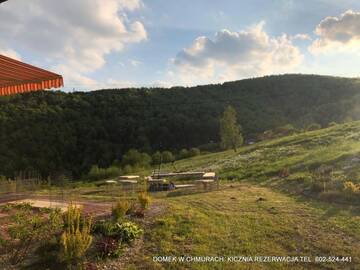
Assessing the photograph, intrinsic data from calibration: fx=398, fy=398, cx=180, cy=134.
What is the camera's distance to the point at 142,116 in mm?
71125

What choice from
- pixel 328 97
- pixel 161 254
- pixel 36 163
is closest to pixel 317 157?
pixel 161 254

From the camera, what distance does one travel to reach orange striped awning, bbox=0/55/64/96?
7.10 m

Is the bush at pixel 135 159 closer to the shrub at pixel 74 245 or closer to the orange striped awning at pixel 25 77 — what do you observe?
the orange striped awning at pixel 25 77

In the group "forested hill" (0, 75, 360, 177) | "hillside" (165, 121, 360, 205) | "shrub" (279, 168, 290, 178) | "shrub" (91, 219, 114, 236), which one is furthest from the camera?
"forested hill" (0, 75, 360, 177)

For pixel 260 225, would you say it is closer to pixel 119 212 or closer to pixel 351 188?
pixel 119 212

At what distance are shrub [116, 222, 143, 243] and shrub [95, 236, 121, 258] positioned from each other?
0.35 meters

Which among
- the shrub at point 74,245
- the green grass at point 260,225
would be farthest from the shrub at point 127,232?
the shrub at point 74,245

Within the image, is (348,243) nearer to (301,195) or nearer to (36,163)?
(301,195)

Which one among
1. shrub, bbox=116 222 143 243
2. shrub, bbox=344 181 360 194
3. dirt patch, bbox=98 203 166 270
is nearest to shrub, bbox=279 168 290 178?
shrub, bbox=344 181 360 194

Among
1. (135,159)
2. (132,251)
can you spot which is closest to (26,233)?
(132,251)

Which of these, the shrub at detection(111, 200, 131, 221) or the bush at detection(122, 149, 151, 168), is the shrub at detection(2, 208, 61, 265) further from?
the bush at detection(122, 149, 151, 168)

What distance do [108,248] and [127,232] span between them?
792mm

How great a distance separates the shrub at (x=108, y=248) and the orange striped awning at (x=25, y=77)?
335 centimetres

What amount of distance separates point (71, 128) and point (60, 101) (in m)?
12.0
